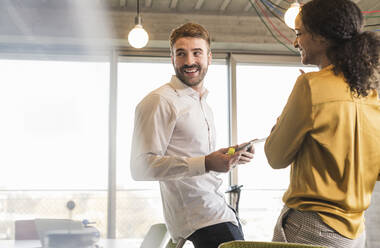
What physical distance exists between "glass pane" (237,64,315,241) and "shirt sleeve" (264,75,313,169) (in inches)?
151

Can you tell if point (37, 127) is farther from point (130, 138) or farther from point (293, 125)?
point (130, 138)

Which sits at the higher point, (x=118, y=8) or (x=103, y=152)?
(x=118, y=8)

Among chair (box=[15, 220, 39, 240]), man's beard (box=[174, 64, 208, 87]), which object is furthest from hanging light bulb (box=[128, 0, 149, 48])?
chair (box=[15, 220, 39, 240])

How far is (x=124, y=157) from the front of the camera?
4.77 m

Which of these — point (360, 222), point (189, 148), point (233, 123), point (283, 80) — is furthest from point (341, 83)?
point (283, 80)

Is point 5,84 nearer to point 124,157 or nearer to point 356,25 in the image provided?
point 356,25

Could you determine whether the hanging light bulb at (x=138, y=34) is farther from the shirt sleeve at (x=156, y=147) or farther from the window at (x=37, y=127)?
the shirt sleeve at (x=156, y=147)

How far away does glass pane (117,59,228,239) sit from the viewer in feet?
15.6

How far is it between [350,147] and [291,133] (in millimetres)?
→ 149

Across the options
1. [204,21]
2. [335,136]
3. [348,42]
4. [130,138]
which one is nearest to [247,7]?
[204,21]

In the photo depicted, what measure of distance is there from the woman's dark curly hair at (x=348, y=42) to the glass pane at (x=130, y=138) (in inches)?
149

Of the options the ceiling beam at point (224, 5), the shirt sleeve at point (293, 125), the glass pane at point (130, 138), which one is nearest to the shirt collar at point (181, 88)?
the shirt sleeve at point (293, 125)

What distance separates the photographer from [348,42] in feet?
3.54

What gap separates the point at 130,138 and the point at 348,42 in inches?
153
